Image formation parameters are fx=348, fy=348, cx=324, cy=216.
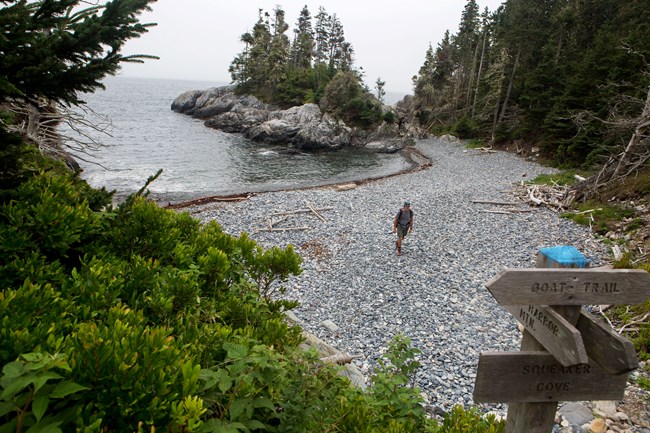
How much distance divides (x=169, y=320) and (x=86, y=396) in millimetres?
1154

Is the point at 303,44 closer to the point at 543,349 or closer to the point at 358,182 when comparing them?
the point at 358,182

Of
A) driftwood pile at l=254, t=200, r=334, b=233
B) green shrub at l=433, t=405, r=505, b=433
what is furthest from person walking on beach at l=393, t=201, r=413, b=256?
green shrub at l=433, t=405, r=505, b=433

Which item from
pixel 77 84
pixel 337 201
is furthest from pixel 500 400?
pixel 337 201

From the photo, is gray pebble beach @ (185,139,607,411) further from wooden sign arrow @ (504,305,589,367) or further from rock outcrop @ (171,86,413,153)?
rock outcrop @ (171,86,413,153)

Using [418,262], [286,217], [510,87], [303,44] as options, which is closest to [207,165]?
[286,217]

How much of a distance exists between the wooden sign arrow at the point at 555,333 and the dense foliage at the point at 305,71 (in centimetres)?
5158

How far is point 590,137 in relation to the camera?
84.3ft

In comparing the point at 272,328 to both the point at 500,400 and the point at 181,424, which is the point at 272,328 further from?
the point at 500,400

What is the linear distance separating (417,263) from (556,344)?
1010 cm

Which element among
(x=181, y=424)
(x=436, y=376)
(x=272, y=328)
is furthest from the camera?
(x=436, y=376)

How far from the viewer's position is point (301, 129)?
48062 mm

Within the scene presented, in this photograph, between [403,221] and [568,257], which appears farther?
[403,221]

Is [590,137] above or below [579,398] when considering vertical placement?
above

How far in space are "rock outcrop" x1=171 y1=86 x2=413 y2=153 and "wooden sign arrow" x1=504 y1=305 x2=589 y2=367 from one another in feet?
147
